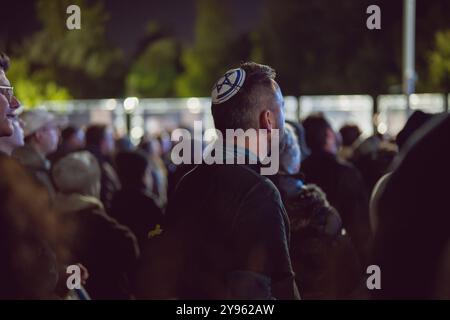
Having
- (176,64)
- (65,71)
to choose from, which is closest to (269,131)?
(65,71)

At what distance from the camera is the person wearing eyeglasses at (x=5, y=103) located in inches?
112

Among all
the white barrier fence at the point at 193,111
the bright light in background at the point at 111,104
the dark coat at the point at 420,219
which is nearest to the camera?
the dark coat at the point at 420,219

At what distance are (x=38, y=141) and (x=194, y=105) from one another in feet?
72.2

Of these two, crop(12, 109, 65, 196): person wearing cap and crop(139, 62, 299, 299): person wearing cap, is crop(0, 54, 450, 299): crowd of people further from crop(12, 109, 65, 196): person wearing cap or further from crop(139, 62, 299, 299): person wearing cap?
crop(12, 109, 65, 196): person wearing cap

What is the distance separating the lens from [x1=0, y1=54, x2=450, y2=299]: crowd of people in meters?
1.77

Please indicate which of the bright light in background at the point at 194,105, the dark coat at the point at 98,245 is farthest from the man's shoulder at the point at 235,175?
the bright light in background at the point at 194,105

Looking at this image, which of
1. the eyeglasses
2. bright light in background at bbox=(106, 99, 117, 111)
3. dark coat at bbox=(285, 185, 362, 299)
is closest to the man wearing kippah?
the eyeglasses

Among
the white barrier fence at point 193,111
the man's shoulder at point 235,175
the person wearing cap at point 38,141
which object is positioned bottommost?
the white barrier fence at point 193,111

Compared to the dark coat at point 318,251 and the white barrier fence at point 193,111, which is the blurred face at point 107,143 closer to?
the dark coat at point 318,251

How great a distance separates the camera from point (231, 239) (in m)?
2.47

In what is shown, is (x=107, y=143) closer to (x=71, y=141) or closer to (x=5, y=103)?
(x=71, y=141)

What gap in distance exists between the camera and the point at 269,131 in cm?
274

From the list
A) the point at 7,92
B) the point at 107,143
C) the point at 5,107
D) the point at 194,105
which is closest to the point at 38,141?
the point at 107,143
